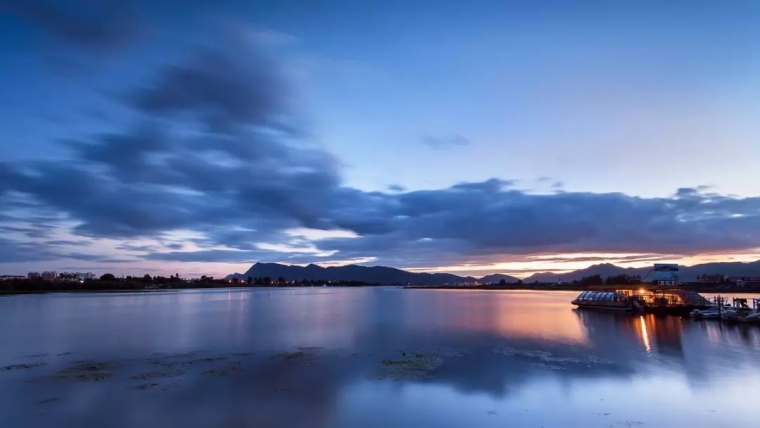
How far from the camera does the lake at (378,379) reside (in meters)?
12.9

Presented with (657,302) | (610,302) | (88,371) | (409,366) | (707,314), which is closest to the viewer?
(88,371)

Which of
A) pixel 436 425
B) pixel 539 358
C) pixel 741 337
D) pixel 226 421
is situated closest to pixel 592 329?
pixel 741 337

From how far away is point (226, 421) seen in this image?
487 inches

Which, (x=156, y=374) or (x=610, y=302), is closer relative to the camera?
(x=156, y=374)

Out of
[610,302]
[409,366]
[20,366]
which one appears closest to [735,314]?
[610,302]

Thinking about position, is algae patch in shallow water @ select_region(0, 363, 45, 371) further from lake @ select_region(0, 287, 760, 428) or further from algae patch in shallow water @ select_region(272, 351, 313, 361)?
algae patch in shallow water @ select_region(272, 351, 313, 361)

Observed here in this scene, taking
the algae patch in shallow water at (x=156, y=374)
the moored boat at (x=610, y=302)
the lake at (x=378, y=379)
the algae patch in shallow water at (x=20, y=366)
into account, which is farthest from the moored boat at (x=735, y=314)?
the algae patch in shallow water at (x=20, y=366)

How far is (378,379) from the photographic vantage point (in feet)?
57.7

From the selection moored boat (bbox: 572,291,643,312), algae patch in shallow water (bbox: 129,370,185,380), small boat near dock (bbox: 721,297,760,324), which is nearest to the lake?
algae patch in shallow water (bbox: 129,370,185,380)

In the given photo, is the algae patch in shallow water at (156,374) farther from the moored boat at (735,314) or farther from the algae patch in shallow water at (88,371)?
the moored boat at (735,314)

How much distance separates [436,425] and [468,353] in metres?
12.4

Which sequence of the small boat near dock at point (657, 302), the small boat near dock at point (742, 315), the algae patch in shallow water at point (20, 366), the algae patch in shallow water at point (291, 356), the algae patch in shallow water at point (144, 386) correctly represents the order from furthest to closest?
the small boat near dock at point (657, 302)
the small boat near dock at point (742, 315)
the algae patch in shallow water at point (291, 356)
the algae patch in shallow water at point (20, 366)
the algae patch in shallow water at point (144, 386)

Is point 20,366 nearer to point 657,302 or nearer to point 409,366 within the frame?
point 409,366

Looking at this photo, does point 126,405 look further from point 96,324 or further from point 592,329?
point 592,329
